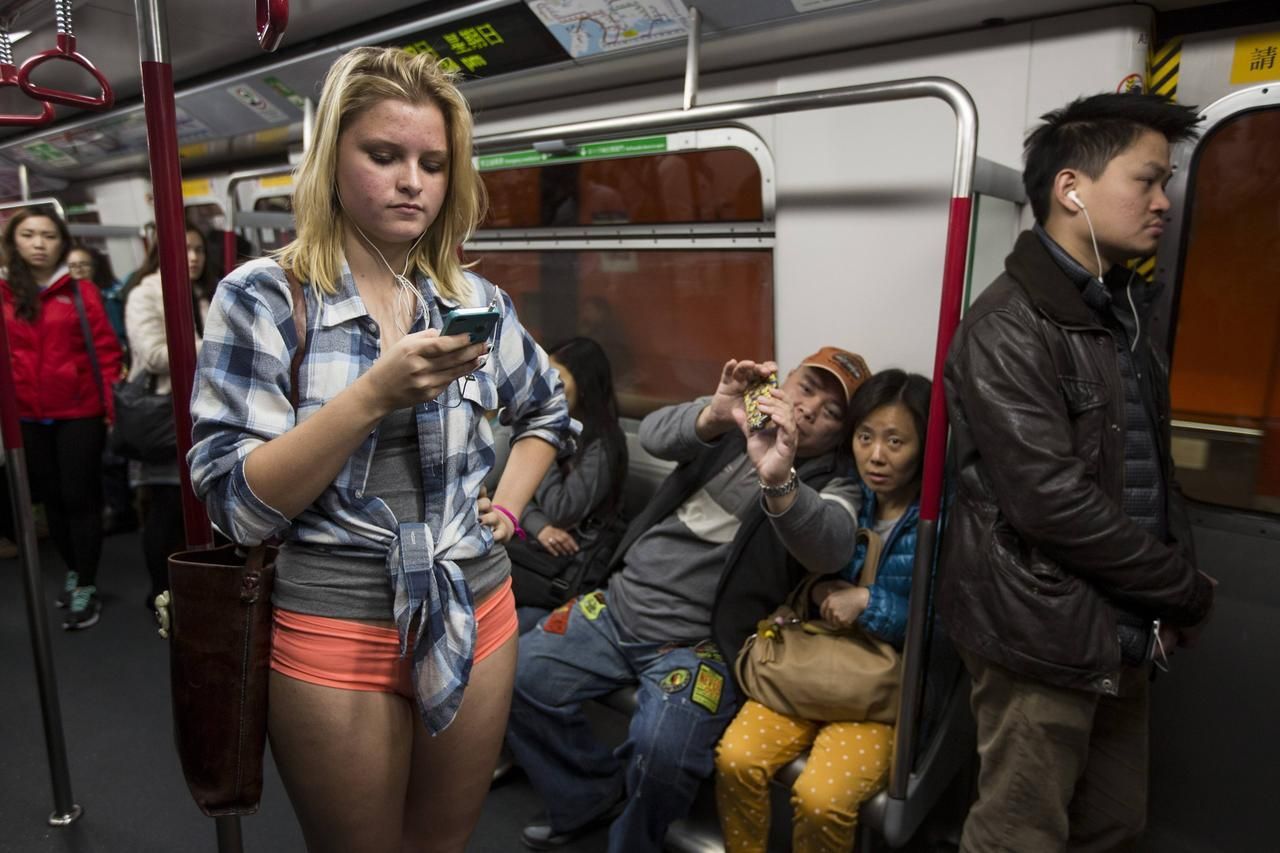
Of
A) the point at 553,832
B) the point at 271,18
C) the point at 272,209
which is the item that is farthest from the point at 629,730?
the point at 272,209

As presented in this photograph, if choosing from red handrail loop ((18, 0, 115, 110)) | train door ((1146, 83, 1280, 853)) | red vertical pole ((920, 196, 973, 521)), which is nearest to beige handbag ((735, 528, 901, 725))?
red vertical pole ((920, 196, 973, 521))

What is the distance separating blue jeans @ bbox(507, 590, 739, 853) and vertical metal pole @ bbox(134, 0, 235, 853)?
1.26m

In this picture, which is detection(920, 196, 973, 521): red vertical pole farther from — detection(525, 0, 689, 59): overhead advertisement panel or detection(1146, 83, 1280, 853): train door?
detection(525, 0, 689, 59): overhead advertisement panel

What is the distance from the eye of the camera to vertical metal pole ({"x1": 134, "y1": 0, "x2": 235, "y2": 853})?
4.84 ft

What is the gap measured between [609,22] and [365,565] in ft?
7.77

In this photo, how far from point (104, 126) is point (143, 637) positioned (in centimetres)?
405

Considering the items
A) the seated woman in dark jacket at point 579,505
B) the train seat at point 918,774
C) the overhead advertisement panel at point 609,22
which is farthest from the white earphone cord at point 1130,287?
the seated woman in dark jacket at point 579,505

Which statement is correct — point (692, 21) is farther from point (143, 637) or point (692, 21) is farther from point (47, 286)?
point (143, 637)

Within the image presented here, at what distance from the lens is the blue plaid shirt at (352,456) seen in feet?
4.09

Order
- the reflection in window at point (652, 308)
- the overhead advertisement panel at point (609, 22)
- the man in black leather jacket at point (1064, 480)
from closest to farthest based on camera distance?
the man in black leather jacket at point (1064, 480) < the overhead advertisement panel at point (609, 22) < the reflection in window at point (652, 308)

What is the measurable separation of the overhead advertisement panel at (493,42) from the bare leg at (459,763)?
2431 millimetres

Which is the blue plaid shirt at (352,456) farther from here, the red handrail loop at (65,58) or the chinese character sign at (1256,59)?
the chinese character sign at (1256,59)

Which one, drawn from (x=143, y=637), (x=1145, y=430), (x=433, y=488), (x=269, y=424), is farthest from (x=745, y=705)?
(x=143, y=637)

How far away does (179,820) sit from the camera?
2994 mm
